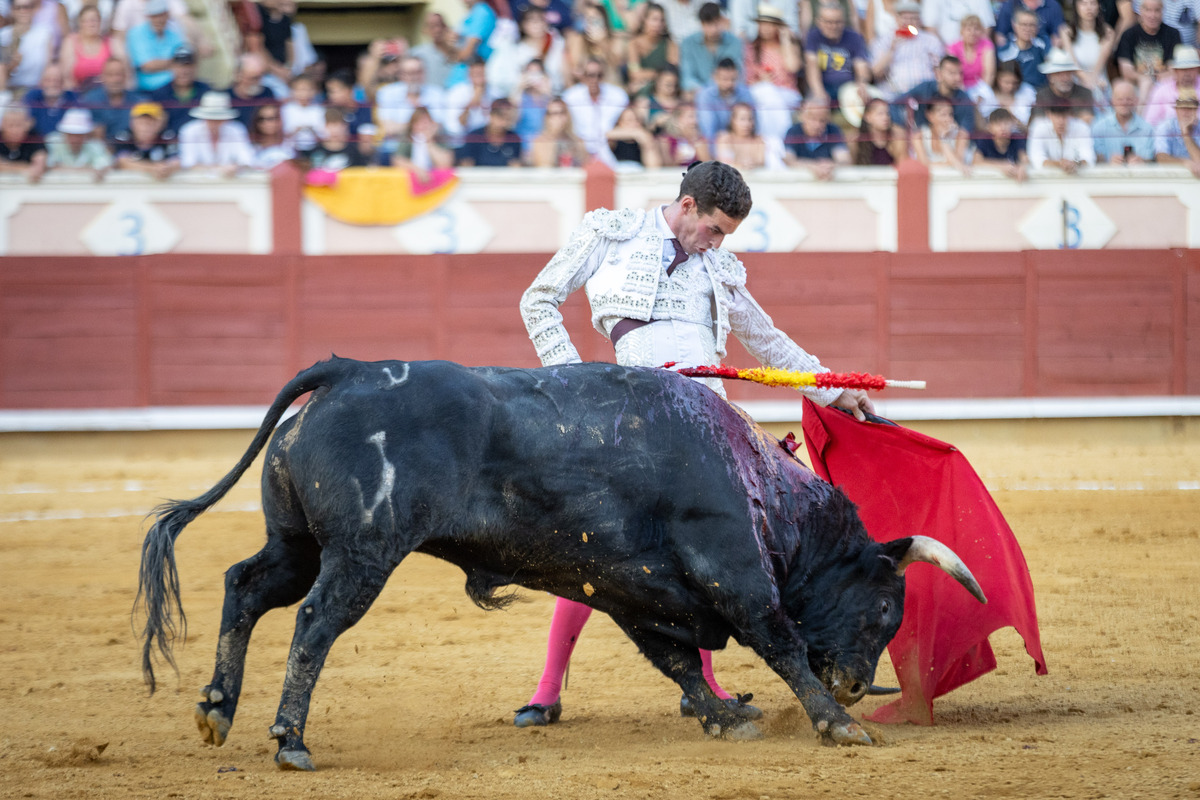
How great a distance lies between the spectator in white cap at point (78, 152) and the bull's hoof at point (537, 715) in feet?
20.9

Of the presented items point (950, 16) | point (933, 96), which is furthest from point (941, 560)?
point (950, 16)

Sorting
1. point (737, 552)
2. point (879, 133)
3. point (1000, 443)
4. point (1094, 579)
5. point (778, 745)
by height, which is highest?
point (879, 133)

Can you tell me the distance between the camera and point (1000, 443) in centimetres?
865

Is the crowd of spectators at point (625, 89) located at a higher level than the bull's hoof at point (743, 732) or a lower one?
higher

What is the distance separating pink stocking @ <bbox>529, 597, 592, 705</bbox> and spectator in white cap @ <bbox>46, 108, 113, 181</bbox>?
6259 mm

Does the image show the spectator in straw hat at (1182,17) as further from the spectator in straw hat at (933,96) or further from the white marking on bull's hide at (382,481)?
the white marking on bull's hide at (382,481)

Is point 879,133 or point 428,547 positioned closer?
point 428,547

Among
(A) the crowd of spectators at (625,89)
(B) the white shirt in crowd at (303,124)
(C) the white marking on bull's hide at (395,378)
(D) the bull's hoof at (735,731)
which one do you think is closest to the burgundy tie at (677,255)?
(C) the white marking on bull's hide at (395,378)

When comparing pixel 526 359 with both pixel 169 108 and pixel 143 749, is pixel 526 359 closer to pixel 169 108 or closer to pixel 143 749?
pixel 169 108

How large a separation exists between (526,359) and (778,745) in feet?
19.5

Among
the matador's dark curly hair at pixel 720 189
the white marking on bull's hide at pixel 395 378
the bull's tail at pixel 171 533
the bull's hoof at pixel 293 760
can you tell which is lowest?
the bull's hoof at pixel 293 760

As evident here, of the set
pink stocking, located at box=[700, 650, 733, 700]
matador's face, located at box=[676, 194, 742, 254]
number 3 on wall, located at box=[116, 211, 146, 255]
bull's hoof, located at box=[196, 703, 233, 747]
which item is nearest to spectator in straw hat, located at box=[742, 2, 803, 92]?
number 3 on wall, located at box=[116, 211, 146, 255]

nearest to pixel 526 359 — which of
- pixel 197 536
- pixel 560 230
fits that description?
pixel 560 230

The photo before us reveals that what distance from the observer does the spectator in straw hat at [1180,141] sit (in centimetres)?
871
